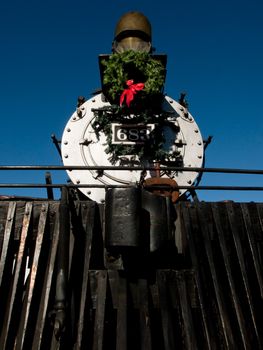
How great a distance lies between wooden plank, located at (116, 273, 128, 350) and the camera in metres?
2.72

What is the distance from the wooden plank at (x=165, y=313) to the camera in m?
2.79

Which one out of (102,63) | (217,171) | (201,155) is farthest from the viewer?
(102,63)

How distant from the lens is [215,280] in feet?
10.7

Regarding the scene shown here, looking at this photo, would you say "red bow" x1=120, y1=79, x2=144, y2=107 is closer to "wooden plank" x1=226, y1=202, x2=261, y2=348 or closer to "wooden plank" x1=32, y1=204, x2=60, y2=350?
"wooden plank" x1=226, y1=202, x2=261, y2=348

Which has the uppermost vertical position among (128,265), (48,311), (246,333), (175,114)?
(175,114)

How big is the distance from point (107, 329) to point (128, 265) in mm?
677

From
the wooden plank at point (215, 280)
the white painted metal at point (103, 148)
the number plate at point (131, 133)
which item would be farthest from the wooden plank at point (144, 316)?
the number plate at point (131, 133)

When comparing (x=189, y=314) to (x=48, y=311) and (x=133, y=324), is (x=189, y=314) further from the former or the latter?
(x=48, y=311)

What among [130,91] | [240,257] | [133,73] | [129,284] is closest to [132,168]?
[129,284]

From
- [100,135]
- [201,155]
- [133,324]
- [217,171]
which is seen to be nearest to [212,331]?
[133,324]

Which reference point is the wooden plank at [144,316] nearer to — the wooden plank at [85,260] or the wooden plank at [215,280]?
the wooden plank at [85,260]

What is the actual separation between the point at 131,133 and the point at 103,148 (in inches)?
20.9

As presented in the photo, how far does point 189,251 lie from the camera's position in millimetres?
3484

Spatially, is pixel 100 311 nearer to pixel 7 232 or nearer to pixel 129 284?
pixel 129 284
